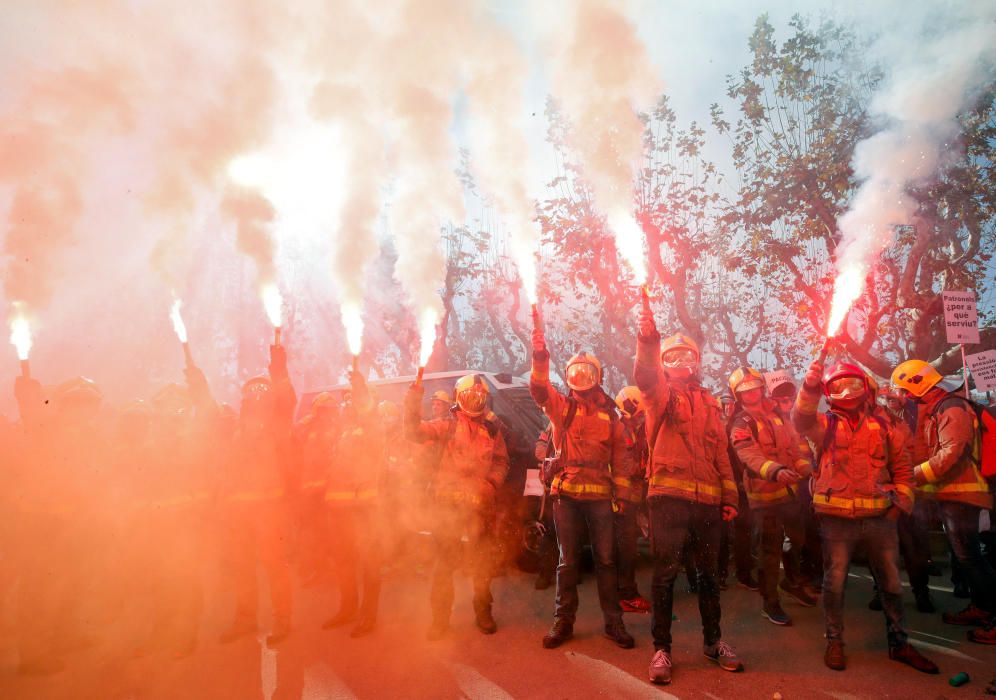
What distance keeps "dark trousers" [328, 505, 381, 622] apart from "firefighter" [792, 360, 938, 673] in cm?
383

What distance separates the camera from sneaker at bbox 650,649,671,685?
4281 millimetres

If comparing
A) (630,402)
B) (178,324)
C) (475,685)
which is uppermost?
(178,324)

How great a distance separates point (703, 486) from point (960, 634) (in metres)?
2.62

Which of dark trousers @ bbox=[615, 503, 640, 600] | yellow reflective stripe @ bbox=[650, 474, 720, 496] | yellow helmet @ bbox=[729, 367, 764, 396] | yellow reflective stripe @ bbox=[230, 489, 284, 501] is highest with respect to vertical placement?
yellow helmet @ bbox=[729, 367, 764, 396]

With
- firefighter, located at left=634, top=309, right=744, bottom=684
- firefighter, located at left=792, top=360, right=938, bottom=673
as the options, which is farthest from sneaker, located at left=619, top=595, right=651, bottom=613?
firefighter, located at left=792, top=360, right=938, bottom=673

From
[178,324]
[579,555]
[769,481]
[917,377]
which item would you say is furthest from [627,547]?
[178,324]

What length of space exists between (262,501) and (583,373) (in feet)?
10.5

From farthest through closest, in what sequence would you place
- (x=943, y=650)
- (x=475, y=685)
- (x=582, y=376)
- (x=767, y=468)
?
(x=582, y=376) → (x=767, y=468) → (x=943, y=650) → (x=475, y=685)

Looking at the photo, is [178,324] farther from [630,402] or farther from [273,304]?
[630,402]

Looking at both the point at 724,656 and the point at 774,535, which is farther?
the point at 774,535

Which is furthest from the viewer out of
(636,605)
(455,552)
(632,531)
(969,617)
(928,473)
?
(636,605)

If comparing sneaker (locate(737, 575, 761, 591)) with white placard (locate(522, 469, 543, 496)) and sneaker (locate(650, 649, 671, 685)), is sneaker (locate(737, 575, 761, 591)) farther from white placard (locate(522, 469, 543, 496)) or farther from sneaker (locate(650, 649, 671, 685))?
sneaker (locate(650, 649, 671, 685))

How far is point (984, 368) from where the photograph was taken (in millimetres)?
8359

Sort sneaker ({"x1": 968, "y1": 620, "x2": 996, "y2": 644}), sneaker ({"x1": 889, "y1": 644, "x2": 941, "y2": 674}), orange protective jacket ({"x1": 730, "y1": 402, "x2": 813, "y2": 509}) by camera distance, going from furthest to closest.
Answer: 1. orange protective jacket ({"x1": 730, "y1": 402, "x2": 813, "y2": 509})
2. sneaker ({"x1": 968, "y1": 620, "x2": 996, "y2": 644})
3. sneaker ({"x1": 889, "y1": 644, "x2": 941, "y2": 674})
